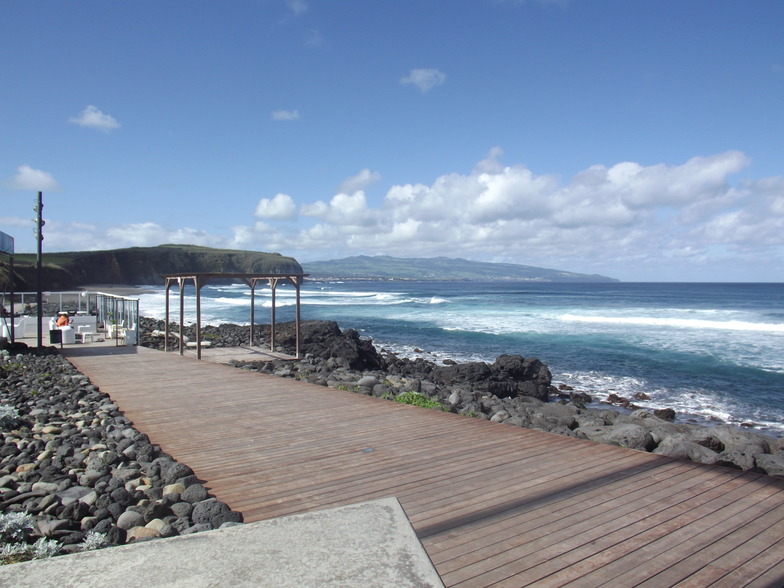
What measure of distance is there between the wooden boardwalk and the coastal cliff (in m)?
48.1

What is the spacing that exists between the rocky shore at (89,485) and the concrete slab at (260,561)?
1454mm

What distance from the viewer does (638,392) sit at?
1441cm

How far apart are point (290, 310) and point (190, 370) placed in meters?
30.9

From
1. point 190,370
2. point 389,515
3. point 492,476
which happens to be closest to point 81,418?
point 190,370

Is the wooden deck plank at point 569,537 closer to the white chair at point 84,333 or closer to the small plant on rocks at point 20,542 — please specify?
the small plant on rocks at point 20,542

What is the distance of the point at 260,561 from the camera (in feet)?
6.57

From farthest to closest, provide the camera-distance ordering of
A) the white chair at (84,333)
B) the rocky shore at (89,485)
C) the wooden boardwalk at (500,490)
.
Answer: the white chair at (84,333)
the rocky shore at (89,485)
the wooden boardwalk at (500,490)

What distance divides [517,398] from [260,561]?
11.6 m

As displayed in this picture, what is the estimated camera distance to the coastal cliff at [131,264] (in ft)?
208

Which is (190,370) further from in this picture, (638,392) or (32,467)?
(638,392)

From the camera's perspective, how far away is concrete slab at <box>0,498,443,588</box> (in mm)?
1862

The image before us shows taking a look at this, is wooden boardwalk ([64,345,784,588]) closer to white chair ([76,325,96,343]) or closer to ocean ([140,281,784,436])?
ocean ([140,281,784,436])

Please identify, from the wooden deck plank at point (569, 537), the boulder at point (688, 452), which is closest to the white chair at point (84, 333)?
the boulder at point (688, 452)

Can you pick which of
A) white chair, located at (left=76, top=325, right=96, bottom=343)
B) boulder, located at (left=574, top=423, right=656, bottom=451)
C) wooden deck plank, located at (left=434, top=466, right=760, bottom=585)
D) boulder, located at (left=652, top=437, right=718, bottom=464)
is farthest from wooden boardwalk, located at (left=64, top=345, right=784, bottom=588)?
white chair, located at (left=76, top=325, right=96, bottom=343)
